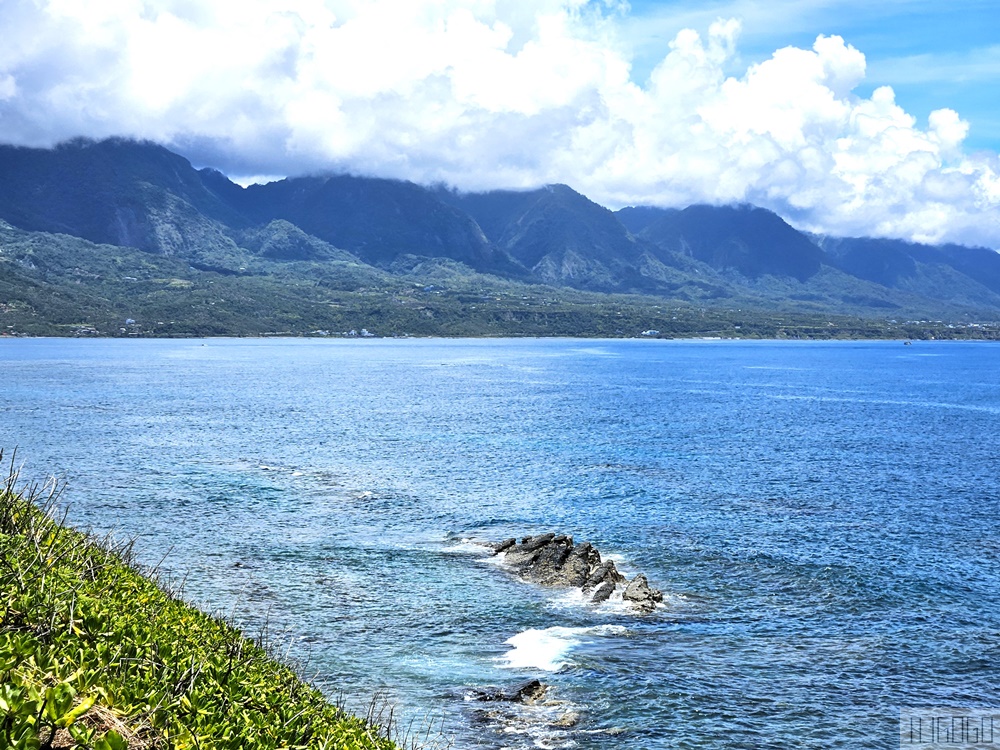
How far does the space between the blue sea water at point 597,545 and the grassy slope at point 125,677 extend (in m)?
12.2

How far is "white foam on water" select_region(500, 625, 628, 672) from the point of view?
39094 millimetres

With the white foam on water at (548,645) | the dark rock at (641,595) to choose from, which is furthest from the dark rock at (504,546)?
the white foam on water at (548,645)

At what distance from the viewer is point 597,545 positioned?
60031 mm

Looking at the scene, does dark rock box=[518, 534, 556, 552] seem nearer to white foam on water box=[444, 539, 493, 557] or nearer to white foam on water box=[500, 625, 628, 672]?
white foam on water box=[444, 539, 493, 557]

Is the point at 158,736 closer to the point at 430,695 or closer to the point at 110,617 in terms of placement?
the point at 110,617

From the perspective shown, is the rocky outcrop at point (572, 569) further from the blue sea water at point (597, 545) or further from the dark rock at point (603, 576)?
the blue sea water at point (597, 545)

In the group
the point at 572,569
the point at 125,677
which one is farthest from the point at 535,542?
the point at 125,677

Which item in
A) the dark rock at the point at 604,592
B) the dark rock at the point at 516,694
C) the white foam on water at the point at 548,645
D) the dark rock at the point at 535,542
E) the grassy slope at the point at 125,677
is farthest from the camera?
the dark rock at the point at 535,542

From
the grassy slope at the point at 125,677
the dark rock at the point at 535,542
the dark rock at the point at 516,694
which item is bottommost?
the dark rock at the point at 516,694

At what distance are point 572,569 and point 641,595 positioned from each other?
622 centimetres

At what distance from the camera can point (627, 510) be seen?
71000 mm

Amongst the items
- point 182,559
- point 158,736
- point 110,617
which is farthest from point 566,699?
point 182,559

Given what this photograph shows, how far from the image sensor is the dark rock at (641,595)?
46562 millimetres

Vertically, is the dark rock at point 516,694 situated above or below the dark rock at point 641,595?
below
